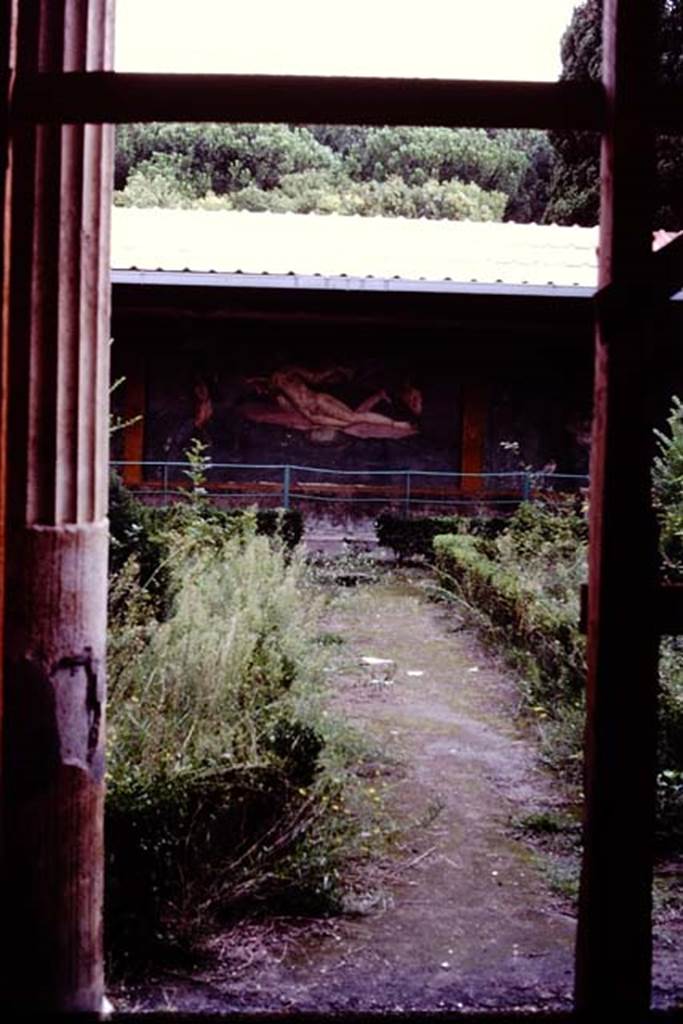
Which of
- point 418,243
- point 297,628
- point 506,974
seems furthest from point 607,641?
point 418,243

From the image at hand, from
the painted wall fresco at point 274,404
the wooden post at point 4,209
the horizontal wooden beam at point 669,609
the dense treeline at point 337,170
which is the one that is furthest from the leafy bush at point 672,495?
the dense treeline at point 337,170

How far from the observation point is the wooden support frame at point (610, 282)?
249 cm

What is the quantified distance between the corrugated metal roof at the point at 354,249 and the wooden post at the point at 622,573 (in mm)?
11654

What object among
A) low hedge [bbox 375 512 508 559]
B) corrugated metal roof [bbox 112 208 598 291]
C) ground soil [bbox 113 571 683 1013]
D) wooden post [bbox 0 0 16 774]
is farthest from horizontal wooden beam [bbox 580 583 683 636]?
corrugated metal roof [bbox 112 208 598 291]

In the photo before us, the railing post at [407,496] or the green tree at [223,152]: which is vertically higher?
the green tree at [223,152]

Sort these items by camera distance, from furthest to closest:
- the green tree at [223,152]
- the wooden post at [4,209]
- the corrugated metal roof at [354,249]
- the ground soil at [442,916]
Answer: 1. the green tree at [223,152]
2. the corrugated metal roof at [354,249]
3. the ground soil at [442,916]
4. the wooden post at [4,209]

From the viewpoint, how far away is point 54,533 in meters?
2.80

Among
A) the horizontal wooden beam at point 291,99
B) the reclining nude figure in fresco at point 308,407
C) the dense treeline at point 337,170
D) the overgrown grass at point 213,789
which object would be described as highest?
the dense treeline at point 337,170

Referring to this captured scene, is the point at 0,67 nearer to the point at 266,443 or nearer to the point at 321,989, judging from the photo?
the point at 321,989

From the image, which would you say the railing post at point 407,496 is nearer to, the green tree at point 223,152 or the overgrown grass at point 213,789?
the overgrown grass at point 213,789

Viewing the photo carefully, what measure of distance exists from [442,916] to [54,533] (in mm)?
2346

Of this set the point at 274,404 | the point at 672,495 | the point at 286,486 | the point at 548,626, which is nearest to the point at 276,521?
the point at 286,486

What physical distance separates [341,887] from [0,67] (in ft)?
10.4

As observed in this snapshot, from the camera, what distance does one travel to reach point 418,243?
1667 cm
